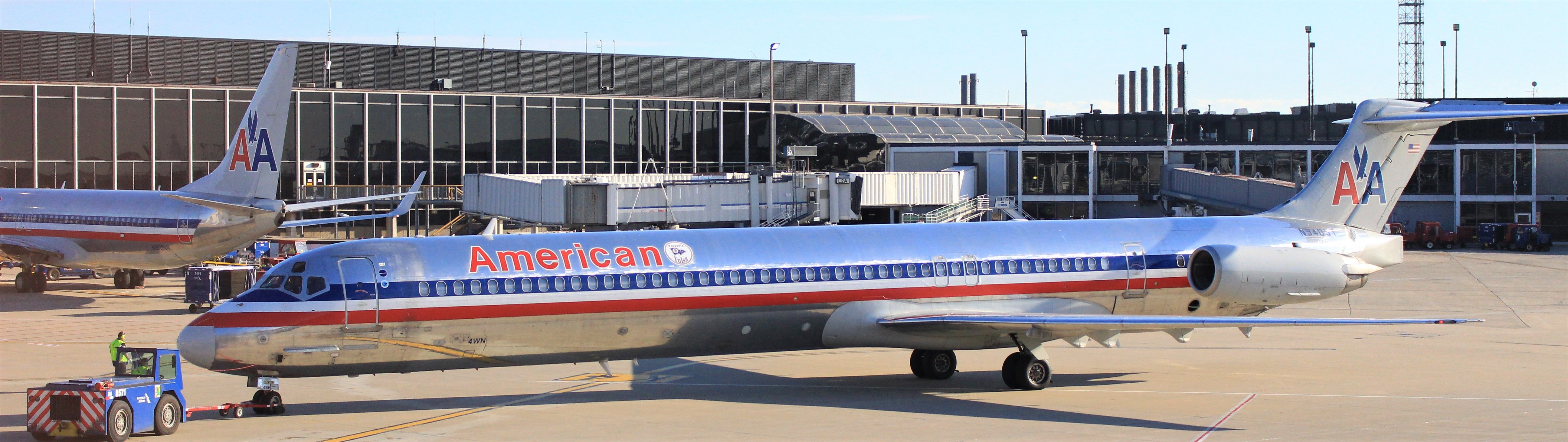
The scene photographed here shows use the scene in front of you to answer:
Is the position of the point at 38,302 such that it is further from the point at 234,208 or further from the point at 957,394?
the point at 957,394

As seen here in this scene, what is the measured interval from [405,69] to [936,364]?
67.3m

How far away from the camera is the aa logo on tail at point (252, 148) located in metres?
41.3

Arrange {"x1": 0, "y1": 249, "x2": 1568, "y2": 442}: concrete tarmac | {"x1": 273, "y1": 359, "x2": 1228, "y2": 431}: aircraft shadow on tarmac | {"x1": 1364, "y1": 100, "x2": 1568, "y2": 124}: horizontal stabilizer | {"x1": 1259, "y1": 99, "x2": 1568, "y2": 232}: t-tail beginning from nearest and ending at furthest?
{"x1": 0, "y1": 249, "x2": 1568, "y2": 442}: concrete tarmac → {"x1": 273, "y1": 359, "x2": 1228, "y2": 431}: aircraft shadow on tarmac → {"x1": 1364, "y1": 100, "x2": 1568, "y2": 124}: horizontal stabilizer → {"x1": 1259, "y1": 99, "x2": 1568, "y2": 232}: t-tail

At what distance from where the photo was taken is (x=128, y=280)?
50438mm

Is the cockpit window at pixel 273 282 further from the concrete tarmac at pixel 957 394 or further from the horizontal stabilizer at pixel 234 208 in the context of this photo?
the horizontal stabilizer at pixel 234 208

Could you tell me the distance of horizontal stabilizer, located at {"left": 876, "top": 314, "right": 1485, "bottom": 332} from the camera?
21531mm

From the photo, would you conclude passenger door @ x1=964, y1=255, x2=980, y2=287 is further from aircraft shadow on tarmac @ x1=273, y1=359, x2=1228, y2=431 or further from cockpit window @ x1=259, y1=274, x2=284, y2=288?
cockpit window @ x1=259, y1=274, x2=284, y2=288

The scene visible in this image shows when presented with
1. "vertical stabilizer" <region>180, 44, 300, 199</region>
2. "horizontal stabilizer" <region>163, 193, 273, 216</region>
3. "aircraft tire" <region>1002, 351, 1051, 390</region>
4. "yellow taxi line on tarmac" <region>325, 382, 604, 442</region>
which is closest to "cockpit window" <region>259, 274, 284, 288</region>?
"yellow taxi line on tarmac" <region>325, 382, 604, 442</region>

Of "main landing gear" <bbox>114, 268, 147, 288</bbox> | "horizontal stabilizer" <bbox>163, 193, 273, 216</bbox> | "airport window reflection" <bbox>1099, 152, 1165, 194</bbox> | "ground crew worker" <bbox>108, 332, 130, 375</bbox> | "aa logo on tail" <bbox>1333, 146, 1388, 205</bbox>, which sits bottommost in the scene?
"main landing gear" <bbox>114, 268, 147, 288</bbox>

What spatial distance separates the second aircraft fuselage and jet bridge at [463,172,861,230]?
19.8 metres

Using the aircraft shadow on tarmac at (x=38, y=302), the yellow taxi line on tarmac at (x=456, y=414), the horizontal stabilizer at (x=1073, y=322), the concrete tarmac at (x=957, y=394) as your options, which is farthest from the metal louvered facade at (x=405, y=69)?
the horizontal stabilizer at (x=1073, y=322)

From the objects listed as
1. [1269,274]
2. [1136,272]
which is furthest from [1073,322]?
[1269,274]

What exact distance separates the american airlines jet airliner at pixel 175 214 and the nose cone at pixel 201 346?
70.0 ft

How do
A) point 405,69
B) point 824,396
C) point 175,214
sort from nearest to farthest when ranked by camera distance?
point 824,396 → point 175,214 → point 405,69
